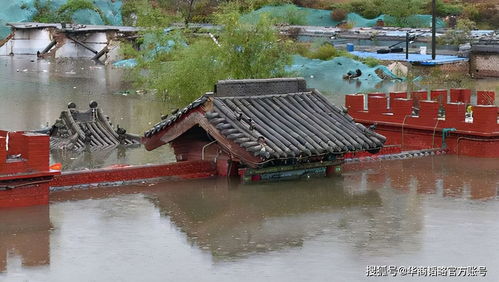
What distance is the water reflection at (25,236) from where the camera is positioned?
11.7m

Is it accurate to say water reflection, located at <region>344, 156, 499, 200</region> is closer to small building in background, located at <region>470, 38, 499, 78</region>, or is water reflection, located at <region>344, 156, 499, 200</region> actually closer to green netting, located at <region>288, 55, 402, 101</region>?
green netting, located at <region>288, 55, 402, 101</region>

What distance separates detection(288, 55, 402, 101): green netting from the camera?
44250 millimetres

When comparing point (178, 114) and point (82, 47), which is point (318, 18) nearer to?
point (82, 47)

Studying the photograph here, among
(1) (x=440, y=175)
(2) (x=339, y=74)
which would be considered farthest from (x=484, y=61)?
(1) (x=440, y=175)

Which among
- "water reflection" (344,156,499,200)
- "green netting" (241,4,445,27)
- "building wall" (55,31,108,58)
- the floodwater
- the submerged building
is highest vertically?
"green netting" (241,4,445,27)

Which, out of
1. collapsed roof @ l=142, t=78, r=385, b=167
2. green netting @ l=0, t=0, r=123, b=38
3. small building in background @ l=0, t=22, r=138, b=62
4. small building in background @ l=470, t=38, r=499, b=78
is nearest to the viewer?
collapsed roof @ l=142, t=78, r=385, b=167

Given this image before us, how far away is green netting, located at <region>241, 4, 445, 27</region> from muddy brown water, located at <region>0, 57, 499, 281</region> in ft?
157

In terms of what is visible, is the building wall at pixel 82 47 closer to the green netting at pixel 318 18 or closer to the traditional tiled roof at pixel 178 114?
the green netting at pixel 318 18

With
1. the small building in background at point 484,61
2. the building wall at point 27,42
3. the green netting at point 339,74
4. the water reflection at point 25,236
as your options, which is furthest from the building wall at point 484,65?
the water reflection at point 25,236

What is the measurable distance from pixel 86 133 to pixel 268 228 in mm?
11348

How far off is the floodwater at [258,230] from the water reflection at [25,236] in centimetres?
1

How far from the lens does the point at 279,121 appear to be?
16219mm

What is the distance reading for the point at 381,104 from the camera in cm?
2014

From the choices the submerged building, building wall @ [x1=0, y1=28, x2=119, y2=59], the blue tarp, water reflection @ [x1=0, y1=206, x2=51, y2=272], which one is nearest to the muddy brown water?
water reflection @ [x1=0, y1=206, x2=51, y2=272]
